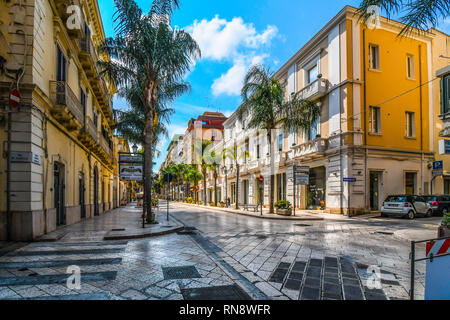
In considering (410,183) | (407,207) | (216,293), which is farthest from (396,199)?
(216,293)

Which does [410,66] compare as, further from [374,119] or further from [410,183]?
[410,183]

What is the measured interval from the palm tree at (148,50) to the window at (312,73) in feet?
41.4

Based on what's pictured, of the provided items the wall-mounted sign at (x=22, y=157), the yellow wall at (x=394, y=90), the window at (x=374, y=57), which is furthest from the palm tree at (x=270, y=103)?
the wall-mounted sign at (x=22, y=157)

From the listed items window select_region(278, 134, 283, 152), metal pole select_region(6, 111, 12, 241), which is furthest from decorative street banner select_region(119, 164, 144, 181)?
window select_region(278, 134, 283, 152)

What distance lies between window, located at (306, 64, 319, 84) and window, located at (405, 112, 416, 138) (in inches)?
282

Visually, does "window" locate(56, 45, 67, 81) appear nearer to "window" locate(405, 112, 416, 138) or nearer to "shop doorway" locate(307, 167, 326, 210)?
"shop doorway" locate(307, 167, 326, 210)

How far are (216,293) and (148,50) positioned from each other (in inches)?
437

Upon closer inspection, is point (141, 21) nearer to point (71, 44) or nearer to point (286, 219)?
point (71, 44)

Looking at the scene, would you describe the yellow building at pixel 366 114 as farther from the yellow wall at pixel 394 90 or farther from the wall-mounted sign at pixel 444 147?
the wall-mounted sign at pixel 444 147

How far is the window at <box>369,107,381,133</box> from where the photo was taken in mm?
20141

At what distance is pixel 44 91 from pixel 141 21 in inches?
198

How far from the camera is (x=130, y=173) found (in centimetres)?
1295

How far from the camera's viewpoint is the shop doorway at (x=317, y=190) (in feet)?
72.0
